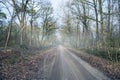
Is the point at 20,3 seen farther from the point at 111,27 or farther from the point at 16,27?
the point at 111,27

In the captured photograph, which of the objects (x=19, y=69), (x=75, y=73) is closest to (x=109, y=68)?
(x=75, y=73)

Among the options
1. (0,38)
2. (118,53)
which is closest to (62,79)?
(118,53)

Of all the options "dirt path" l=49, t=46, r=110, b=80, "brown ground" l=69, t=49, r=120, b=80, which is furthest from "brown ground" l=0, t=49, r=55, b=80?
"brown ground" l=69, t=49, r=120, b=80

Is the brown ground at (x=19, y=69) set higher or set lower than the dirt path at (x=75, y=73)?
higher

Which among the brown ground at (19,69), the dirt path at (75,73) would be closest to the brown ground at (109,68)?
the dirt path at (75,73)

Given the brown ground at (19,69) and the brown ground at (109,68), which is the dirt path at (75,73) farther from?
the brown ground at (19,69)

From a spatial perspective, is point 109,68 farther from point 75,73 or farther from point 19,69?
point 19,69

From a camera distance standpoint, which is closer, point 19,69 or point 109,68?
point 19,69

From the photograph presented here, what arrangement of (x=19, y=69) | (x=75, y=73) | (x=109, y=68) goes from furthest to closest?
(x=109, y=68) → (x=19, y=69) → (x=75, y=73)

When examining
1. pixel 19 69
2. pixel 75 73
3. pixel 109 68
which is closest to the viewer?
pixel 75 73

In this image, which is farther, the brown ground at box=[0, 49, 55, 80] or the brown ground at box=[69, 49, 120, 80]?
the brown ground at box=[69, 49, 120, 80]

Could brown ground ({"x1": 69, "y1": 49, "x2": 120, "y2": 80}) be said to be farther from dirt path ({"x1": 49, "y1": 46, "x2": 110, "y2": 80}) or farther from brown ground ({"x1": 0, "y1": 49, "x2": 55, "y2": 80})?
brown ground ({"x1": 0, "y1": 49, "x2": 55, "y2": 80})

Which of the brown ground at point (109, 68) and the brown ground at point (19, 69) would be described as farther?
the brown ground at point (109, 68)

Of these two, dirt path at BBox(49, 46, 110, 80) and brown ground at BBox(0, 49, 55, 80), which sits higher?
brown ground at BBox(0, 49, 55, 80)
